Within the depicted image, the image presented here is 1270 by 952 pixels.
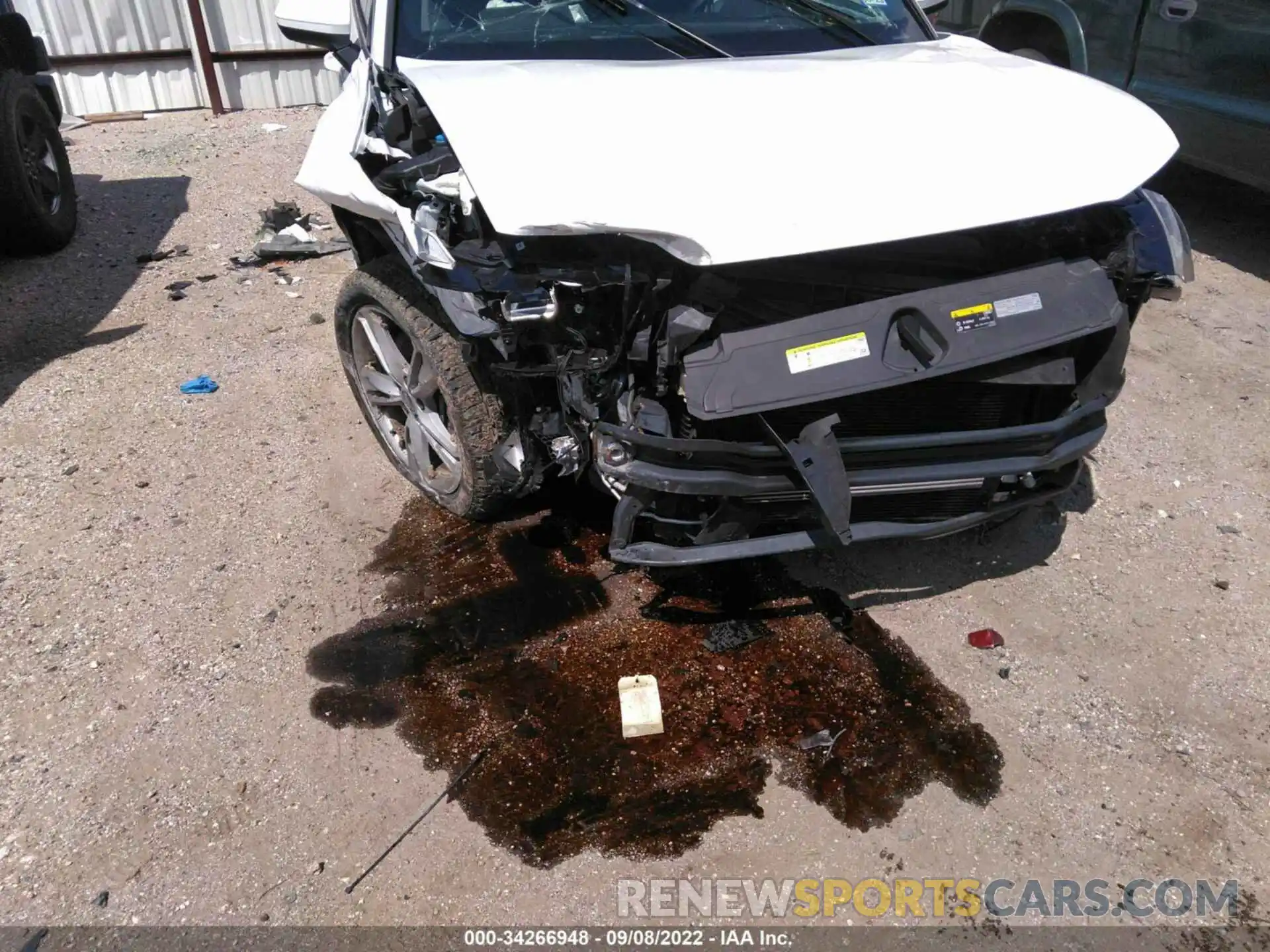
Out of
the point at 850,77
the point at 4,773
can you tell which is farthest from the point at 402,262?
the point at 4,773

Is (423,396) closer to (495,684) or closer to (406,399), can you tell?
(406,399)

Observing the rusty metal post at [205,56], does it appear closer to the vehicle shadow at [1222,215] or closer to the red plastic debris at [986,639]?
the vehicle shadow at [1222,215]

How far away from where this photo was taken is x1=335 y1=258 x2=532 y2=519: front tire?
2.96m

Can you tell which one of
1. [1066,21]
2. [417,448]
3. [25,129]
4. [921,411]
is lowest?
[417,448]

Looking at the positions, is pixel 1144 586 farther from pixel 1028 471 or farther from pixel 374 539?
pixel 374 539

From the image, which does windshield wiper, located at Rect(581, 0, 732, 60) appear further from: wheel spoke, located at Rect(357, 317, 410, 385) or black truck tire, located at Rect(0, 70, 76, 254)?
black truck tire, located at Rect(0, 70, 76, 254)

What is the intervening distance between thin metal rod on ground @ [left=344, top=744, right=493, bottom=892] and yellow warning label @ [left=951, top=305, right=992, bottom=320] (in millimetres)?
1797

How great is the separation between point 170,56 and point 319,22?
723 centimetres

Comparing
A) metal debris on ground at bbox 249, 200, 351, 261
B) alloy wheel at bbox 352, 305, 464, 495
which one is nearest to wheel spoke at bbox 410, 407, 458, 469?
alloy wheel at bbox 352, 305, 464, 495

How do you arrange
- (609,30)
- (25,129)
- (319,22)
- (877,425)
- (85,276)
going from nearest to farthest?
(877,425) < (609,30) < (319,22) < (85,276) < (25,129)

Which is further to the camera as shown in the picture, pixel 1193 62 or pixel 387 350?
pixel 1193 62

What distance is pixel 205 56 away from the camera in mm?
9102

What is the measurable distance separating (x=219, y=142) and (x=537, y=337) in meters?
7.70

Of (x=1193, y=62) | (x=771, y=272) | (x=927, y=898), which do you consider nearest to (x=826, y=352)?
(x=771, y=272)
